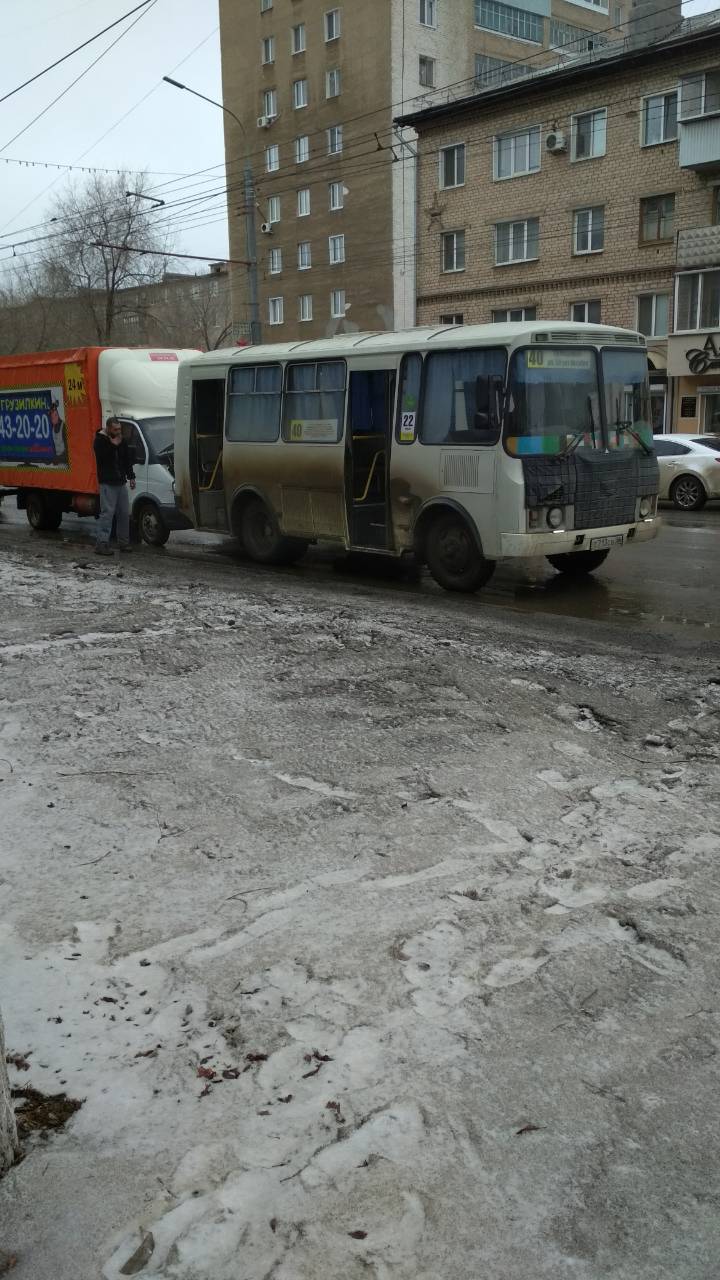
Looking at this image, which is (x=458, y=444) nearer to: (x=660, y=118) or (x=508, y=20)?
(x=660, y=118)

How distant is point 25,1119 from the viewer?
2.62m

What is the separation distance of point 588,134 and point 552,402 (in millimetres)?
28544

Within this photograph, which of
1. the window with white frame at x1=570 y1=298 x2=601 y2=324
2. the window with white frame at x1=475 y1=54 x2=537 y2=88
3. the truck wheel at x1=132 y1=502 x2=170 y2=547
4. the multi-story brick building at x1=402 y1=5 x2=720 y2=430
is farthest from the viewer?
the window with white frame at x1=475 y1=54 x2=537 y2=88

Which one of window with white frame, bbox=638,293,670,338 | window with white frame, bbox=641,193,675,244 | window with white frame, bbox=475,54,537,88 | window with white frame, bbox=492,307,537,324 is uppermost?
window with white frame, bbox=475,54,537,88

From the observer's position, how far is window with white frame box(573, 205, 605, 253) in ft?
113

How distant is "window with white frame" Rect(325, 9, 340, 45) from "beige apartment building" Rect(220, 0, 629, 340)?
0.06 metres

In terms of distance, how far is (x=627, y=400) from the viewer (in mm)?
11008

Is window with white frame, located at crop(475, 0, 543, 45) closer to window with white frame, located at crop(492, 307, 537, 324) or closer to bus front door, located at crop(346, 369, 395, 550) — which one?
window with white frame, located at crop(492, 307, 537, 324)

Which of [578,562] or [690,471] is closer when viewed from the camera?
[578,562]

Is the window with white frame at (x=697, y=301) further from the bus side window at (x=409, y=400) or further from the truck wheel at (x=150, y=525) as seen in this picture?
the bus side window at (x=409, y=400)

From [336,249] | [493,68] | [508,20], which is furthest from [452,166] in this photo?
[508,20]

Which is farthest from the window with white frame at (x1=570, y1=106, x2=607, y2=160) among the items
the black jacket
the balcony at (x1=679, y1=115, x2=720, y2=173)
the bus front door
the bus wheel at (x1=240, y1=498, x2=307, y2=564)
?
the bus front door

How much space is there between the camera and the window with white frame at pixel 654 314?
33.2m

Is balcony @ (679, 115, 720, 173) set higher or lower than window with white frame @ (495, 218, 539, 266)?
higher
